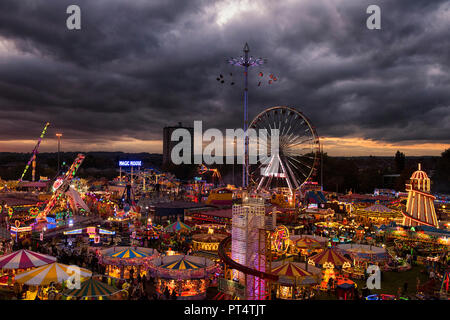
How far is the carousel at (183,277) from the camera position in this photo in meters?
14.9

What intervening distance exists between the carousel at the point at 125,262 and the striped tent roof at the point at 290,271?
6.36m

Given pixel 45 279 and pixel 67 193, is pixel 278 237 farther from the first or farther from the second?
pixel 67 193

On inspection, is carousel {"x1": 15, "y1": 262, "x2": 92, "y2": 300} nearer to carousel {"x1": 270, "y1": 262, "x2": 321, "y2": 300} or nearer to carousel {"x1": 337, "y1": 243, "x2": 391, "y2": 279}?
carousel {"x1": 270, "y1": 262, "x2": 321, "y2": 300}

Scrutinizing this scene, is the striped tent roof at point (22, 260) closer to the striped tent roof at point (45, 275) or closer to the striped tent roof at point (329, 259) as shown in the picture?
the striped tent roof at point (45, 275)

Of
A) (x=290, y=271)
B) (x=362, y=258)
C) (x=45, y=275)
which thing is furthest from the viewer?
(x=362, y=258)

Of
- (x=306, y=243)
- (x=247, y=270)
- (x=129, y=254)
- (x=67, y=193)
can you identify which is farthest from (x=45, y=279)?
(x=67, y=193)

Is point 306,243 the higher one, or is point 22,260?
point 22,260

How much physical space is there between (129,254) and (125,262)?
0.45 m

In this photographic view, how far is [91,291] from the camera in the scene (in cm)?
1186

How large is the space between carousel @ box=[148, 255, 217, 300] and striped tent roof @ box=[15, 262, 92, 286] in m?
3.15

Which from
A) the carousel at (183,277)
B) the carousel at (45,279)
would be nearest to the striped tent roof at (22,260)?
the carousel at (45,279)
